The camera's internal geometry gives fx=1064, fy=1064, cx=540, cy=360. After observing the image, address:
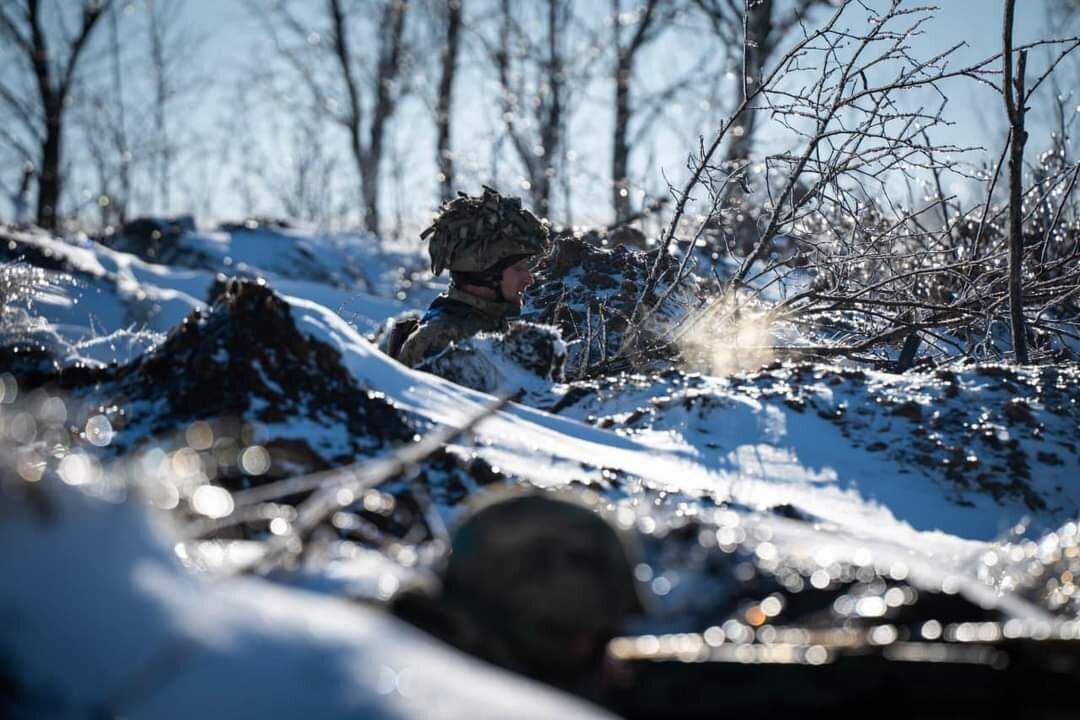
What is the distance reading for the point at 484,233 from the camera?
187 inches

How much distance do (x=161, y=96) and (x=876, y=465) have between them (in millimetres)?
20671

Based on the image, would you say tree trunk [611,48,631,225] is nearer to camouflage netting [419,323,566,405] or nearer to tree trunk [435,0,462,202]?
tree trunk [435,0,462,202]

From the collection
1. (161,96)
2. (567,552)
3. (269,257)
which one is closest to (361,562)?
(567,552)

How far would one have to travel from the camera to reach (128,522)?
110 centimetres

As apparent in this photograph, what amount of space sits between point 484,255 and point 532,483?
272 centimetres

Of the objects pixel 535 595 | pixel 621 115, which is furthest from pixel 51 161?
pixel 535 595

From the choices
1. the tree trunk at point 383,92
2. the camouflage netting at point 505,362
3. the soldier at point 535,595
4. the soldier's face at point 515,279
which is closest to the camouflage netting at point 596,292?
the soldier's face at point 515,279

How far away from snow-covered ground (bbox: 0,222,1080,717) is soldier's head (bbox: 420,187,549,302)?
49.4 inches

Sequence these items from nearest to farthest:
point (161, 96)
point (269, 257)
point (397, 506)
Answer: point (397, 506)
point (269, 257)
point (161, 96)

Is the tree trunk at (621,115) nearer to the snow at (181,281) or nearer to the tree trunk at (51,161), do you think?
the snow at (181,281)

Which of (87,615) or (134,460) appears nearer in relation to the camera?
(87,615)

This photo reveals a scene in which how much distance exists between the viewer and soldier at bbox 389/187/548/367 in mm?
4762

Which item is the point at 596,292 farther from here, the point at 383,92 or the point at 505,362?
the point at 383,92

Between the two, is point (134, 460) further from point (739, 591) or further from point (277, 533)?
point (739, 591)
